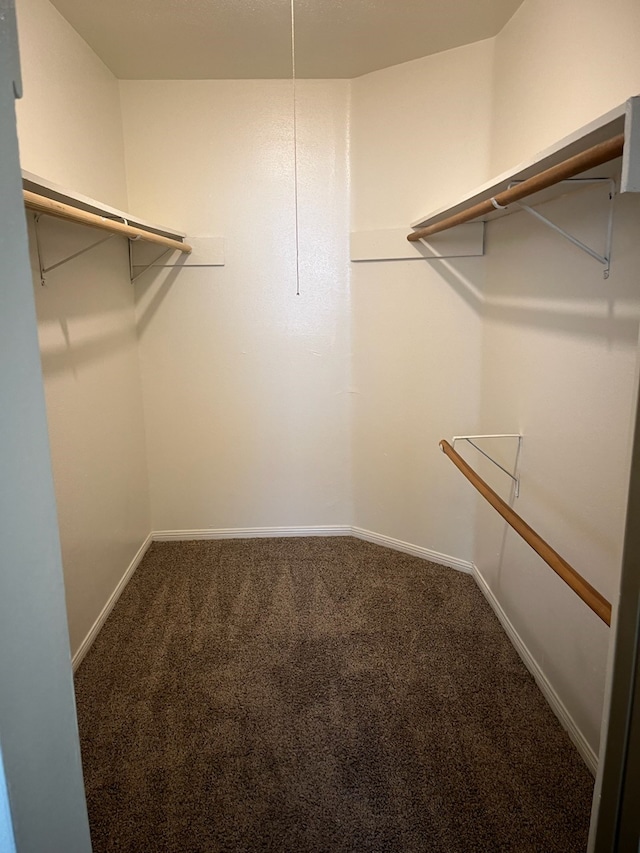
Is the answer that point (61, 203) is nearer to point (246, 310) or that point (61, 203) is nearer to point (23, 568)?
point (246, 310)

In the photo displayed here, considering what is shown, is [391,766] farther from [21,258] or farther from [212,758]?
[21,258]

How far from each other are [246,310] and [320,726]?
2.19 meters

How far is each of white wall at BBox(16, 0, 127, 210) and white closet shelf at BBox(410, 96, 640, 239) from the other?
1564mm

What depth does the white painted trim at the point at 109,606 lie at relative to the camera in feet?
8.05

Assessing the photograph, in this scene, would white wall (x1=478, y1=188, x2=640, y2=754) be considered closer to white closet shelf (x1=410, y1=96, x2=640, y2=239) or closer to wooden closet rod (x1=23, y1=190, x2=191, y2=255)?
white closet shelf (x1=410, y1=96, x2=640, y2=239)

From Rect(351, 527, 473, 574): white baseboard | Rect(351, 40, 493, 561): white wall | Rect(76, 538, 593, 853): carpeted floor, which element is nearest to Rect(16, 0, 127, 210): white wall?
Rect(351, 40, 493, 561): white wall

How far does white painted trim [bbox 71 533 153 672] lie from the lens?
2.45m

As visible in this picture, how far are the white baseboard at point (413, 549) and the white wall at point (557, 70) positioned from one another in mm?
1959

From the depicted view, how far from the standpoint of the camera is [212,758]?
1.93 metres

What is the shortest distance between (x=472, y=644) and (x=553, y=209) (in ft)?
5.77

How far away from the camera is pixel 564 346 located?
2029mm

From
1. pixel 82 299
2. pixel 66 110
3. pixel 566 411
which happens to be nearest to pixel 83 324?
pixel 82 299

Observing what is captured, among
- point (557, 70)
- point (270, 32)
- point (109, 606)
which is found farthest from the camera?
point (109, 606)

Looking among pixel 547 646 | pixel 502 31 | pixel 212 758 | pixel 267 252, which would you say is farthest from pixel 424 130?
pixel 212 758
